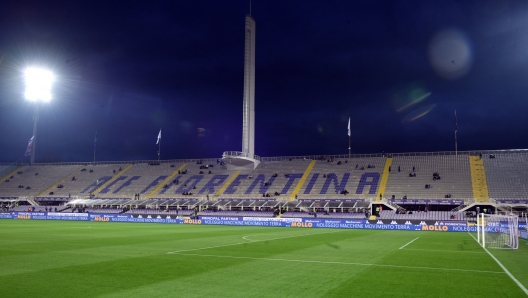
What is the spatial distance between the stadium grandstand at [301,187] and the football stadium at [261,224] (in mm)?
267

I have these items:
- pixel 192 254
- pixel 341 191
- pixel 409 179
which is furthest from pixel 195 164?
pixel 192 254

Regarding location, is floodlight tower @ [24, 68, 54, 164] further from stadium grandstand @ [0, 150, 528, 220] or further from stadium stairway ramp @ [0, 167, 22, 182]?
stadium stairway ramp @ [0, 167, 22, 182]

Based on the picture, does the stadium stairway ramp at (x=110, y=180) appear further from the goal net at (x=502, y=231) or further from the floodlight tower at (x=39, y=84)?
the goal net at (x=502, y=231)

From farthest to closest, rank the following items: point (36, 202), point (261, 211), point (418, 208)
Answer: point (36, 202) < point (261, 211) < point (418, 208)

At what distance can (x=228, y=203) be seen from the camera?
61.0 meters

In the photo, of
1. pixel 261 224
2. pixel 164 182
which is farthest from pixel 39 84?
pixel 261 224

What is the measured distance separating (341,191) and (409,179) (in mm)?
10021

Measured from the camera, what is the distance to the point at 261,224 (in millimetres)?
47969

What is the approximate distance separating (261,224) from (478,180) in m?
31.3

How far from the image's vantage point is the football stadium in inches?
437

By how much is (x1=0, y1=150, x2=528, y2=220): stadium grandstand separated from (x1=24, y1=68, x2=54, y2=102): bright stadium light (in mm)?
17628

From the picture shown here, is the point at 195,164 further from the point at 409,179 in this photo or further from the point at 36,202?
the point at 409,179

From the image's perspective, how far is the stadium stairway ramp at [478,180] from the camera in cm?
5263

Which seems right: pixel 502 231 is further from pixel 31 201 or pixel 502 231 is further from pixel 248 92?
pixel 31 201
